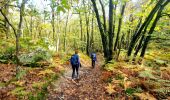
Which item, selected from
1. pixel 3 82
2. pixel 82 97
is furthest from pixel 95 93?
pixel 3 82

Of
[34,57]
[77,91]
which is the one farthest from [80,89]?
[34,57]

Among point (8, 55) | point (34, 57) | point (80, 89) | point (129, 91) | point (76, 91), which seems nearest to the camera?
point (129, 91)

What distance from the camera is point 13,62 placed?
1191cm

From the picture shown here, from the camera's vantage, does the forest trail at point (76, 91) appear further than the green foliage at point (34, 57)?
No

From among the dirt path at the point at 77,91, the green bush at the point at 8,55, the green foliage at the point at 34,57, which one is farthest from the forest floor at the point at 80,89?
the green bush at the point at 8,55

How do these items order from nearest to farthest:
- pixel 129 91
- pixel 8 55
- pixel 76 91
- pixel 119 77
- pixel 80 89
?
pixel 129 91 < pixel 76 91 < pixel 80 89 < pixel 119 77 < pixel 8 55

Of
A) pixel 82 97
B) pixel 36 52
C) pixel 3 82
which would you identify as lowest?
pixel 82 97

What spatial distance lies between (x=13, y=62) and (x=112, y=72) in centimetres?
591

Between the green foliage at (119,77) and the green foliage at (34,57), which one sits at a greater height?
the green foliage at (34,57)

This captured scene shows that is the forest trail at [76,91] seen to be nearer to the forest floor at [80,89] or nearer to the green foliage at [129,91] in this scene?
the forest floor at [80,89]

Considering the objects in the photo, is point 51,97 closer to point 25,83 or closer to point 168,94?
point 25,83

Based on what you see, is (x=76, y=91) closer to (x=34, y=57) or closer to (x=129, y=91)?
(x=129, y=91)

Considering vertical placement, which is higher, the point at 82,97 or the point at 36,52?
the point at 36,52

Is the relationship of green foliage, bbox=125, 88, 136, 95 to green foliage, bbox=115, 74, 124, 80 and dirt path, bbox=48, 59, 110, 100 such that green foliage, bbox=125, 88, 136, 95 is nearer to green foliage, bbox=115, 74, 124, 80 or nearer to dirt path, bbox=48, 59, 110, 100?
dirt path, bbox=48, 59, 110, 100
